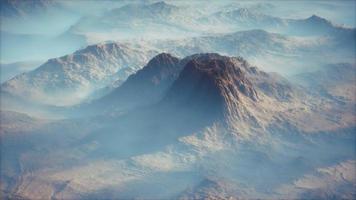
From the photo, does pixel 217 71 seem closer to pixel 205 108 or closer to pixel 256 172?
pixel 205 108

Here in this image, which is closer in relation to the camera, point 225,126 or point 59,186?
point 59,186

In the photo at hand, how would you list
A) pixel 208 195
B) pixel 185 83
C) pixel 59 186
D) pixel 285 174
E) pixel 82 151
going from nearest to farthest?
1. pixel 208 195
2. pixel 59 186
3. pixel 285 174
4. pixel 82 151
5. pixel 185 83

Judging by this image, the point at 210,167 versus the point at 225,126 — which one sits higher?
the point at 225,126

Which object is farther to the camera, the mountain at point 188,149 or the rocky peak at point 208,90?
the rocky peak at point 208,90

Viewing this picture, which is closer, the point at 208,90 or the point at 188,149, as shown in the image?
the point at 188,149

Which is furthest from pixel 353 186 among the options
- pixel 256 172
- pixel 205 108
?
pixel 205 108

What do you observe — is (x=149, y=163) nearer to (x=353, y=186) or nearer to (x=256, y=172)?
(x=256, y=172)

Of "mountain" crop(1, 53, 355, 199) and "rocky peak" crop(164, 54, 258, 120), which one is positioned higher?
"rocky peak" crop(164, 54, 258, 120)

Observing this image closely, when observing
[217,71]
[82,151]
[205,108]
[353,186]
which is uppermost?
[217,71]

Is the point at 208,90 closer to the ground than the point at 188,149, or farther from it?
farther from it

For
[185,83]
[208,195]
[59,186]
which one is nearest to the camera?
[208,195]

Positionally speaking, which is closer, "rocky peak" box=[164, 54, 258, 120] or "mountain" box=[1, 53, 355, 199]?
"mountain" box=[1, 53, 355, 199]
